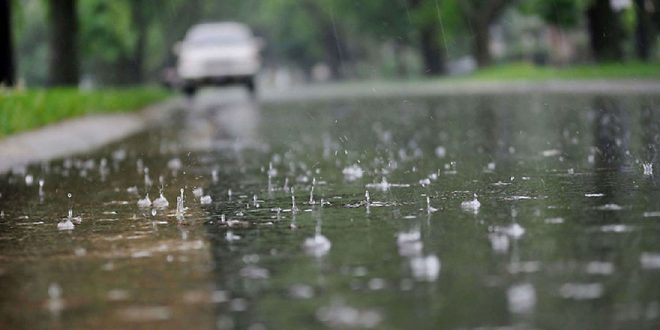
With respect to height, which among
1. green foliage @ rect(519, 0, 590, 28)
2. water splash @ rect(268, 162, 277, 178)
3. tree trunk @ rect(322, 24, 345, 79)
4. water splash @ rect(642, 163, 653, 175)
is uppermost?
tree trunk @ rect(322, 24, 345, 79)

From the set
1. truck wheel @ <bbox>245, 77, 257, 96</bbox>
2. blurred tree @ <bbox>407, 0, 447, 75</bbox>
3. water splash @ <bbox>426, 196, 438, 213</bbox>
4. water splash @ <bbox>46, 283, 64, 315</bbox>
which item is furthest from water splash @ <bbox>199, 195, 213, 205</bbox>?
blurred tree @ <bbox>407, 0, 447, 75</bbox>

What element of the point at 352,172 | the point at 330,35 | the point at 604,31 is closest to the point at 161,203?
the point at 352,172

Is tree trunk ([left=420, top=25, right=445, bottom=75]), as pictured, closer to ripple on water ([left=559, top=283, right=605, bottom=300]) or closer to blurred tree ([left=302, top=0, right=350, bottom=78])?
blurred tree ([left=302, top=0, right=350, bottom=78])

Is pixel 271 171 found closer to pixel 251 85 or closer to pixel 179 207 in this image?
pixel 179 207

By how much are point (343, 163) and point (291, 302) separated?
899 cm

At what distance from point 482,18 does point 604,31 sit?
44.0 feet

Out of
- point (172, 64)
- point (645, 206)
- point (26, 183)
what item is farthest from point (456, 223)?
point (172, 64)

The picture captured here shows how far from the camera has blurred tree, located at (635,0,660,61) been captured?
4844 cm

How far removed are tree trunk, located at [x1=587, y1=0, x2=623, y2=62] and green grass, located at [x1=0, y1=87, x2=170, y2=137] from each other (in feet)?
65.7

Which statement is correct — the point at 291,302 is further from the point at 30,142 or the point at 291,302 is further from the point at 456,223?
the point at 30,142

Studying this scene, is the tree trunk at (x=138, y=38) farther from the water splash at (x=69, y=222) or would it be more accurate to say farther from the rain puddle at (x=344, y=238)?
the water splash at (x=69, y=222)

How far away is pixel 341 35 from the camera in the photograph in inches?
4412

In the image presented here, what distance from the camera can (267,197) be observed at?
10984 millimetres

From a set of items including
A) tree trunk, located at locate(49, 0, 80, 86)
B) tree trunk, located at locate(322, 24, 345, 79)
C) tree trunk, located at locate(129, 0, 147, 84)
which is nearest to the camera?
tree trunk, located at locate(49, 0, 80, 86)
